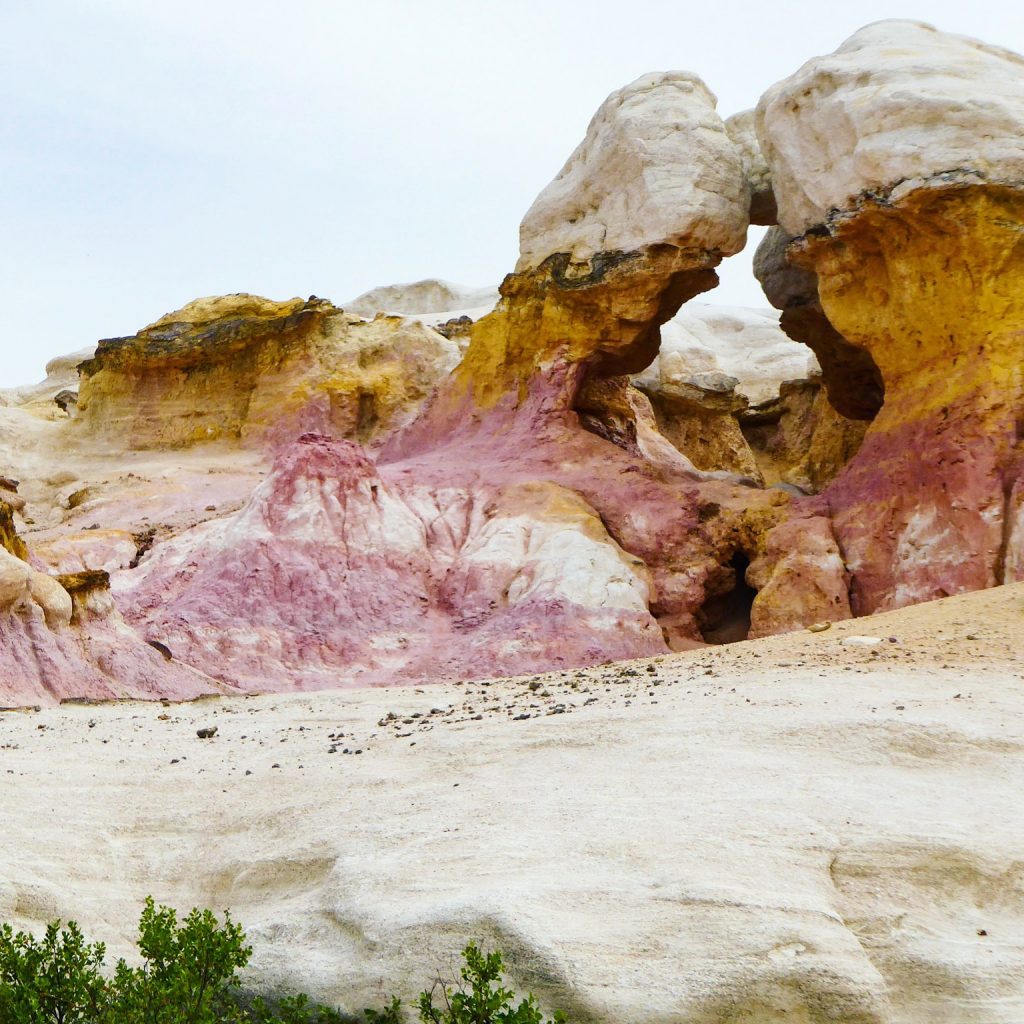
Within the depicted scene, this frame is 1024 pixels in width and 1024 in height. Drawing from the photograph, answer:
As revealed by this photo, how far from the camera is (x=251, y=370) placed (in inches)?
955

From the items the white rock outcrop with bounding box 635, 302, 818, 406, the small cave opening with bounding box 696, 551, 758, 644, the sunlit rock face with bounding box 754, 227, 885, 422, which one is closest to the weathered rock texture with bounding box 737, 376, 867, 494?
the white rock outcrop with bounding box 635, 302, 818, 406

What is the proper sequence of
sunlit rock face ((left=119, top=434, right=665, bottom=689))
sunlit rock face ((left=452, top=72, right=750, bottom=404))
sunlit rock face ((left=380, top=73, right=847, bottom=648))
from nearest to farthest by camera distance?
sunlit rock face ((left=119, top=434, right=665, bottom=689)), sunlit rock face ((left=380, top=73, right=847, bottom=648)), sunlit rock face ((left=452, top=72, right=750, bottom=404))

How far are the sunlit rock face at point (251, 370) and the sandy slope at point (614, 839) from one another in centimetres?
1540

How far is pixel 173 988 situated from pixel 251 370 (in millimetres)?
20808

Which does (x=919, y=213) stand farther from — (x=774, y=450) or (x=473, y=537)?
(x=774, y=450)

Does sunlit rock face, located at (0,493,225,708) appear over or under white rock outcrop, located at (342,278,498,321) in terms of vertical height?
under

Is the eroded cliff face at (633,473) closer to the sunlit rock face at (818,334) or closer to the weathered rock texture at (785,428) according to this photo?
the sunlit rock face at (818,334)

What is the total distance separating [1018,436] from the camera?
46.1ft

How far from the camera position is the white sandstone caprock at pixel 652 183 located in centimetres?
1745

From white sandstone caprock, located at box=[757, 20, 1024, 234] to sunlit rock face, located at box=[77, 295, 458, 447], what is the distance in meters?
8.72

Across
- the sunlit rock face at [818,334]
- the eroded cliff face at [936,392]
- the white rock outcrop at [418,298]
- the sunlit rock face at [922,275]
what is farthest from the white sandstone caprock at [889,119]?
the white rock outcrop at [418,298]

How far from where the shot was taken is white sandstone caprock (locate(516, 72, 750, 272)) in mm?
17453

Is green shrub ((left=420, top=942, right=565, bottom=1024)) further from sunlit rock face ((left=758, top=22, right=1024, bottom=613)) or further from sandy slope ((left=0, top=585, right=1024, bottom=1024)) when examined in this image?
sunlit rock face ((left=758, top=22, right=1024, bottom=613))

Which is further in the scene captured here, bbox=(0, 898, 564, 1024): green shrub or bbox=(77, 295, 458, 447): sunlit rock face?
bbox=(77, 295, 458, 447): sunlit rock face
